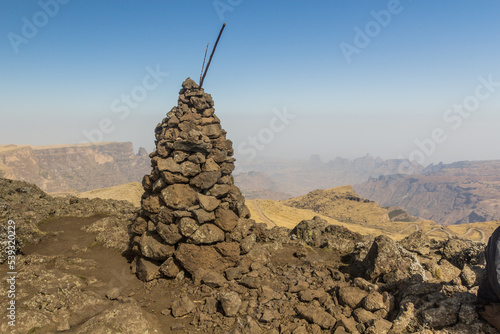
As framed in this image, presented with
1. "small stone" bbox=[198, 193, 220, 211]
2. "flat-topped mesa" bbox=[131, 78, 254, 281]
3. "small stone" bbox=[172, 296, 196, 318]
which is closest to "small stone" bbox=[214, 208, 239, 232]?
"flat-topped mesa" bbox=[131, 78, 254, 281]

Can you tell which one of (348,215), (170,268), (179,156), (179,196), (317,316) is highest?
(179,156)

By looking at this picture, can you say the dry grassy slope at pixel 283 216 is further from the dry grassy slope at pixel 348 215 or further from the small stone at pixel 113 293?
the small stone at pixel 113 293

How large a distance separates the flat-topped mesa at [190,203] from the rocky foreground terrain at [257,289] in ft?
1.28

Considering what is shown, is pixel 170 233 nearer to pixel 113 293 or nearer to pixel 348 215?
pixel 113 293

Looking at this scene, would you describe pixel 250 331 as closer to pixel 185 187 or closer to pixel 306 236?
pixel 185 187

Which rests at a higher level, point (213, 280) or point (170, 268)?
point (170, 268)

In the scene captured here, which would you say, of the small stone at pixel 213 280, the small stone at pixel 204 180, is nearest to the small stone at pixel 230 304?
the small stone at pixel 213 280

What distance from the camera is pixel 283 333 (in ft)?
22.9

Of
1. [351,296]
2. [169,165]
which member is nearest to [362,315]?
[351,296]

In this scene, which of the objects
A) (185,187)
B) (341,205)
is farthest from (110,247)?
(341,205)

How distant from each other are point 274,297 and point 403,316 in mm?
3647

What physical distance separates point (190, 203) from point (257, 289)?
14.8 ft

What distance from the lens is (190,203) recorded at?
37.1 feet

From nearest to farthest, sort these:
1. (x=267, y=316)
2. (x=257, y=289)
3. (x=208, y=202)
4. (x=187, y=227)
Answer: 1. (x=267, y=316)
2. (x=257, y=289)
3. (x=187, y=227)
4. (x=208, y=202)
